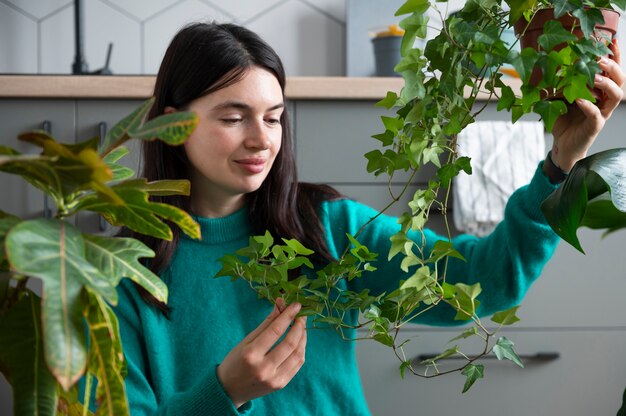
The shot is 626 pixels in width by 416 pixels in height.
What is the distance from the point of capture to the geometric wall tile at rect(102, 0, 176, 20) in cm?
284

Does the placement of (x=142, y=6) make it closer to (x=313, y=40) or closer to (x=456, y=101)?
(x=313, y=40)

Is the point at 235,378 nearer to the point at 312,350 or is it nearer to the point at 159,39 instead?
the point at 312,350

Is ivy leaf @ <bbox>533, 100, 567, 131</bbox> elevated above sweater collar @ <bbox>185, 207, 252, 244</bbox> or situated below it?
above

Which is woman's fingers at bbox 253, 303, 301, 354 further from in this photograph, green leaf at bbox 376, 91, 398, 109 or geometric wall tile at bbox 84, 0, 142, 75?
geometric wall tile at bbox 84, 0, 142, 75

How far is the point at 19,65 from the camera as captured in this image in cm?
277

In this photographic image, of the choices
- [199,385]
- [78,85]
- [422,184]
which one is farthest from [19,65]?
[199,385]

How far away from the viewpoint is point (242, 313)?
1.40m

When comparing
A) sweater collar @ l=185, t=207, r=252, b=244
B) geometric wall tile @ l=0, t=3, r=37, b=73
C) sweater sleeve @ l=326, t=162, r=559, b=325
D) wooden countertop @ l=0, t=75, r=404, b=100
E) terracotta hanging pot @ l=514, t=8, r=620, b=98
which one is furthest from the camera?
geometric wall tile @ l=0, t=3, r=37, b=73

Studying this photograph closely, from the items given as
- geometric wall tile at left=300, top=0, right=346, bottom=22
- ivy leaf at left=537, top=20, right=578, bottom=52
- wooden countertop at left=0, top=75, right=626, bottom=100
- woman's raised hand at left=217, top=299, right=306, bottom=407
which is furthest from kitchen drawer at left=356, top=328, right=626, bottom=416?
ivy leaf at left=537, top=20, right=578, bottom=52

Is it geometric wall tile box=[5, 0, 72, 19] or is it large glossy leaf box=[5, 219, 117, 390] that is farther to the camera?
geometric wall tile box=[5, 0, 72, 19]

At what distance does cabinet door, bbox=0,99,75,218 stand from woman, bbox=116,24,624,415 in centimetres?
88

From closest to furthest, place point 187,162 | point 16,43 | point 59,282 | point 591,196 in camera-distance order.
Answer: point 59,282, point 591,196, point 187,162, point 16,43

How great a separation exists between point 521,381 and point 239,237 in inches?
48.0

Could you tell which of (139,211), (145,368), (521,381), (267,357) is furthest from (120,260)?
(521,381)
